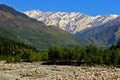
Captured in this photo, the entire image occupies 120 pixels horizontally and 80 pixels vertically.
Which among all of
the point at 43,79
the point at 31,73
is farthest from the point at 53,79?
the point at 31,73

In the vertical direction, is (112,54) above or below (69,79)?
above

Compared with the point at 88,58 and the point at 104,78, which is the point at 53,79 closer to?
the point at 104,78

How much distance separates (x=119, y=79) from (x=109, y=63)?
4108 inches

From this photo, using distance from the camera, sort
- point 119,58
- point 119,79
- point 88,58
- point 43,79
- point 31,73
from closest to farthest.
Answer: point 119,79 → point 43,79 → point 31,73 → point 119,58 → point 88,58

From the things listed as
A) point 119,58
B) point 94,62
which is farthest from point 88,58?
point 119,58

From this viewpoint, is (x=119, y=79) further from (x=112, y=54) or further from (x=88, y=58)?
(x=88, y=58)

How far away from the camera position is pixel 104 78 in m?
79.4

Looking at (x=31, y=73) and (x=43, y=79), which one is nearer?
(x=43, y=79)

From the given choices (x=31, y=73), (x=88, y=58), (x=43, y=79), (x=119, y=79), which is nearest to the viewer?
(x=119, y=79)

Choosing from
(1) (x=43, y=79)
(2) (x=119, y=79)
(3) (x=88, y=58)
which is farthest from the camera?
(3) (x=88, y=58)

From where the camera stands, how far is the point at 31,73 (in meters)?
98.2

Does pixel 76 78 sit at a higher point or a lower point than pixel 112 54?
lower

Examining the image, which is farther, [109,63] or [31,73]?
[109,63]

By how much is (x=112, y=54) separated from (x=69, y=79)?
106563 mm
